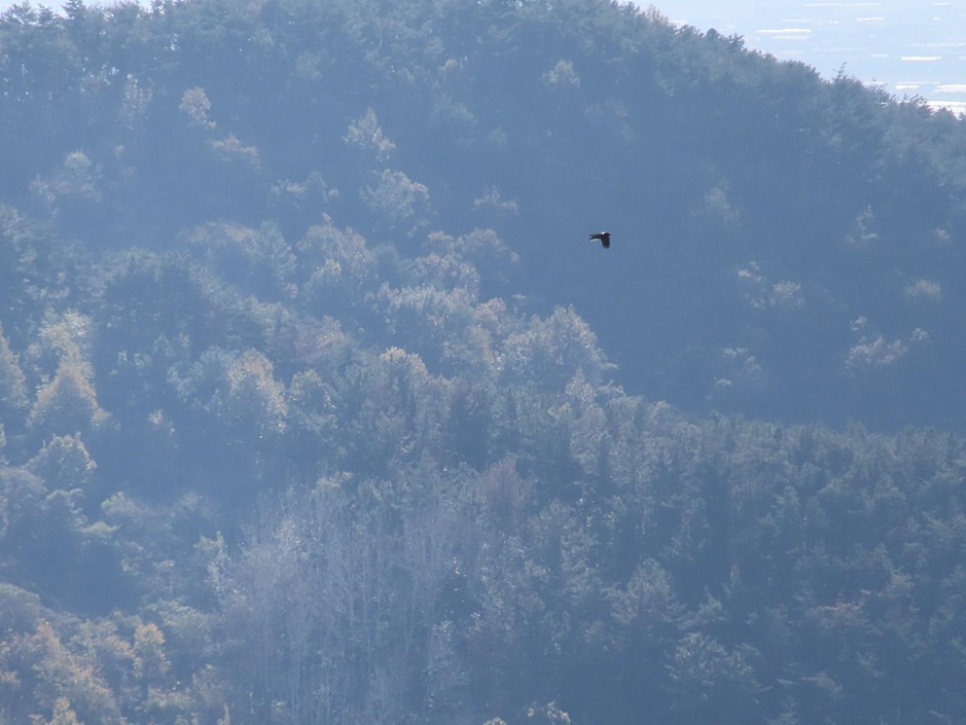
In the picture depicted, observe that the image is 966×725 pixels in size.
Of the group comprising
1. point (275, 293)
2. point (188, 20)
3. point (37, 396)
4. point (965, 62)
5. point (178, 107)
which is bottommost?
point (37, 396)

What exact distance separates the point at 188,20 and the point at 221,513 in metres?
34.8

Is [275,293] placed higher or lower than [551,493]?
higher

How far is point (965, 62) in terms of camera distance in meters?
85.8

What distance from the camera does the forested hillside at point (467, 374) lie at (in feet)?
105

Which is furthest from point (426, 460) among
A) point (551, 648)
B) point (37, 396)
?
point (37, 396)

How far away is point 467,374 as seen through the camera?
44.9 meters

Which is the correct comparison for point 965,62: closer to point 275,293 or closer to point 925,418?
point 925,418

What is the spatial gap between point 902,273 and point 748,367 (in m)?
9.37

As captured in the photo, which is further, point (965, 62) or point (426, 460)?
point (965, 62)

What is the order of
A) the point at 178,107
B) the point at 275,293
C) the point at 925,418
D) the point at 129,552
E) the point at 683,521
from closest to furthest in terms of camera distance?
the point at 683,521 < the point at 129,552 < the point at 925,418 < the point at 275,293 < the point at 178,107

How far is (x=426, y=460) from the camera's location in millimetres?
36188

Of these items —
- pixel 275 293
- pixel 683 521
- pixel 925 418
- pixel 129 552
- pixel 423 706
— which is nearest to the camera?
pixel 423 706

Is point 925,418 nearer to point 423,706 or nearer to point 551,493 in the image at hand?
point 551,493

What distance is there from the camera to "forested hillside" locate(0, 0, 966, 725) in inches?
1262
